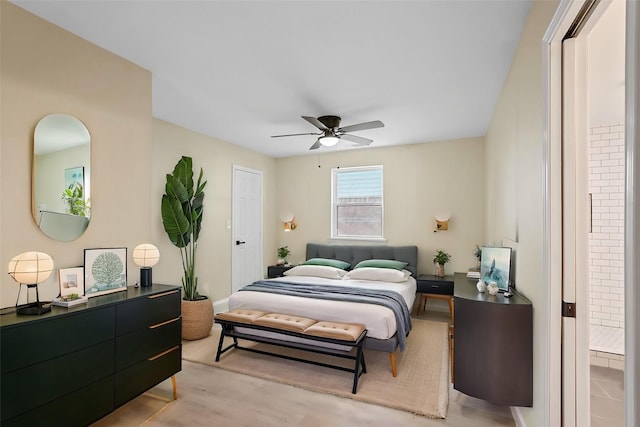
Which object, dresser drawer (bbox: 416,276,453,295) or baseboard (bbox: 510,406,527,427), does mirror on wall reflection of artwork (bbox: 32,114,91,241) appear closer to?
baseboard (bbox: 510,406,527,427)

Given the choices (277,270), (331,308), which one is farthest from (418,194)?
(331,308)

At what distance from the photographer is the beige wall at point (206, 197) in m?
3.96

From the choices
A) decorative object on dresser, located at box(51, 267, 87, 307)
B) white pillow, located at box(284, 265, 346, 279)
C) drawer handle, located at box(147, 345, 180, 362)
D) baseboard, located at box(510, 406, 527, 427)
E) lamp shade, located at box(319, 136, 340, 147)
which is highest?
lamp shade, located at box(319, 136, 340, 147)

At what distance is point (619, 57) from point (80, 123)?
12.0 feet

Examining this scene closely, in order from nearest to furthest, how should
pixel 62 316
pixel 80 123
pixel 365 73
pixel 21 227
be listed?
pixel 62 316 < pixel 21 227 < pixel 80 123 < pixel 365 73

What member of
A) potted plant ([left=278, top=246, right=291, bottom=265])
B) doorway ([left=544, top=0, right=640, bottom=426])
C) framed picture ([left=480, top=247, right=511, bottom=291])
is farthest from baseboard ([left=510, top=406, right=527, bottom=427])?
potted plant ([left=278, top=246, right=291, bottom=265])

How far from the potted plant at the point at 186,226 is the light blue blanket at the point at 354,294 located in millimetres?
663

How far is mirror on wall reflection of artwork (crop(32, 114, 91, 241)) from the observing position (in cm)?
206

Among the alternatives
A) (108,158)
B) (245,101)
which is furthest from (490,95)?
(108,158)

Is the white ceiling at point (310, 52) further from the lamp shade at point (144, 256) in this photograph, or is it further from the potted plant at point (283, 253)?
the potted plant at point (283, 253)

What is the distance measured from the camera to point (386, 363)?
3.20m

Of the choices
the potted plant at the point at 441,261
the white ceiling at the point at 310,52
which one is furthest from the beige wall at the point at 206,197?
the potted plant at the point at 441,261

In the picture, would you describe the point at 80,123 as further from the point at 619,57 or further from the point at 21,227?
the point at 619,57

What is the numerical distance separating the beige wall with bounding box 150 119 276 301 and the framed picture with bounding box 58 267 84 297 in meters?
1.64
